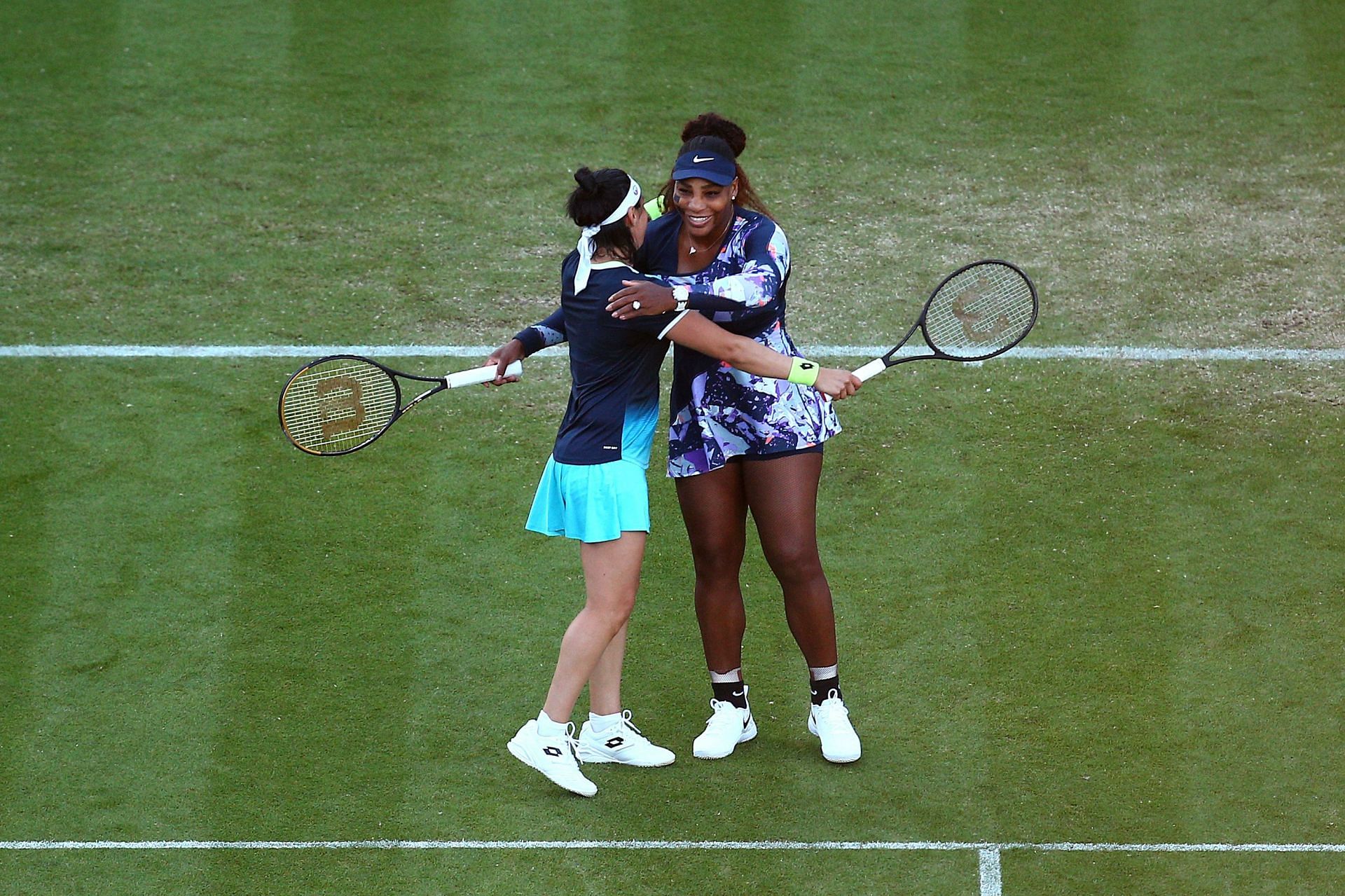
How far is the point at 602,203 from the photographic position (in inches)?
199

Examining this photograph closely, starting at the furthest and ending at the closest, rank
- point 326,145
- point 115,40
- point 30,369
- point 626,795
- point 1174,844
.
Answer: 1. point 115,40
2. point 326,145
3. point 30,369
4. point 626,795
5. point 1174,844

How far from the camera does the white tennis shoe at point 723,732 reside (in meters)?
5.71

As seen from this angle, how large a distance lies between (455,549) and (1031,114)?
5.06 metres

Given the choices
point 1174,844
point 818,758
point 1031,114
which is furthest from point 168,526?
point 1031,114

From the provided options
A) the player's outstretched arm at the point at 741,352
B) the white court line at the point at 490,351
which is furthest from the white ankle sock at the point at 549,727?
the white court line at the point at 490,351

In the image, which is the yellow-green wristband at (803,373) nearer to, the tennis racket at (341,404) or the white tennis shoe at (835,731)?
the tennis racket at (341,404)

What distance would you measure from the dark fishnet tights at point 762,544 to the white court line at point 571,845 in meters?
0.67

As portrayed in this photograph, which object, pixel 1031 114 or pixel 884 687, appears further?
pixel 1031 114

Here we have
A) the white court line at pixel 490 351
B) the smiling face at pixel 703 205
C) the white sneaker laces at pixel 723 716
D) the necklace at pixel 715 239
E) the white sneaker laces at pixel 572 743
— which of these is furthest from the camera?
the white court line at pixel 490 351

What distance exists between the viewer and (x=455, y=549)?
695 cm

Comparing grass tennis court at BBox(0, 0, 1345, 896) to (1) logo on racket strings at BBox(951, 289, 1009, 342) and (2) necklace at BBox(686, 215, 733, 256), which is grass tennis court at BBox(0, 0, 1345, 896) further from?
(2) necklace at BBox(686, 215, 733, 256)

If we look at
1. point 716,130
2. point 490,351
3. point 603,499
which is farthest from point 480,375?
point 490,351

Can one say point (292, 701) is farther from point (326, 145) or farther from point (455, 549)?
point (326, 145)

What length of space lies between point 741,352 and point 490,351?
10.9 ft
